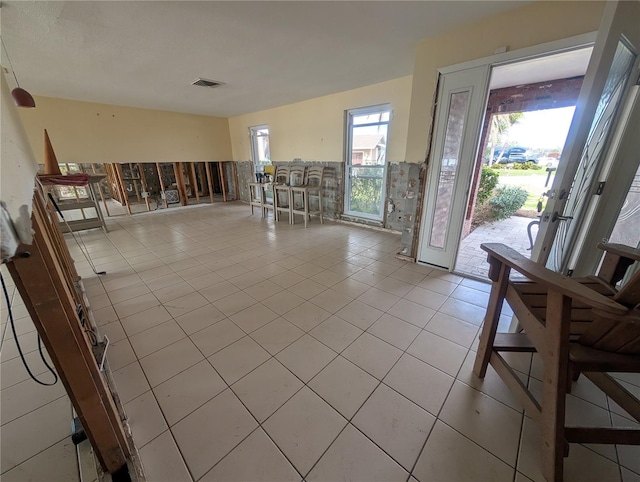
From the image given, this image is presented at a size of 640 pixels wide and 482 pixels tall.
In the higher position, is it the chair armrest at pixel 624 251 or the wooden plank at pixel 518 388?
the chair armrest at pixel 624 251

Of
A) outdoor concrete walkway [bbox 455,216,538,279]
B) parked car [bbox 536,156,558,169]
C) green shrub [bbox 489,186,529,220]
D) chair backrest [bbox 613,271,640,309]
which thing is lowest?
outdoor concrete walkway [bbox 455,216,538,279]

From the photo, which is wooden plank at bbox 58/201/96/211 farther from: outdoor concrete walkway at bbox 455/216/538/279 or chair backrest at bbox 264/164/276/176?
outdoor concrete walkway at bbox 455/216/538/279

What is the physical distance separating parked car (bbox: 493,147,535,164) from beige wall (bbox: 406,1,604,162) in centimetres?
402

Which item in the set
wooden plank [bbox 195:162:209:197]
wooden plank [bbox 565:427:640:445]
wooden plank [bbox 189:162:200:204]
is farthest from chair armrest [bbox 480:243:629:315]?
wooden plank [bbox 195:162:209:197]

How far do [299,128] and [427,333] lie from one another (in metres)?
4.74

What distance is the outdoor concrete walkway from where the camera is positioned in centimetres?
289

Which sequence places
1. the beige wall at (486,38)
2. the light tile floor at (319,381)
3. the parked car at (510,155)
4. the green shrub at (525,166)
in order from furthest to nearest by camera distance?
the green shrub at (525,166), the parked car at (510,155), the beige wall at (486,38), the light tile floor at (319,381)

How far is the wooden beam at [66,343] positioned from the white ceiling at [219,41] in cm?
221

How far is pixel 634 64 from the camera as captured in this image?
5.05 feet

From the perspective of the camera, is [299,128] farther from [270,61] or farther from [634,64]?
[634,64]

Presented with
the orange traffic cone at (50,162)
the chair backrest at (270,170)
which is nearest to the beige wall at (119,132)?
the chair backrest at (270,170)

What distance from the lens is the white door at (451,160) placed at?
2267 millimetres

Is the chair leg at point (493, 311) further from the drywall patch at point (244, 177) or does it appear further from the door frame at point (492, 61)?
the drywall patch at point (244, 177)

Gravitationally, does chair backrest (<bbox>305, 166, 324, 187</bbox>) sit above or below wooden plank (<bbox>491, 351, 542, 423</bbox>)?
above
